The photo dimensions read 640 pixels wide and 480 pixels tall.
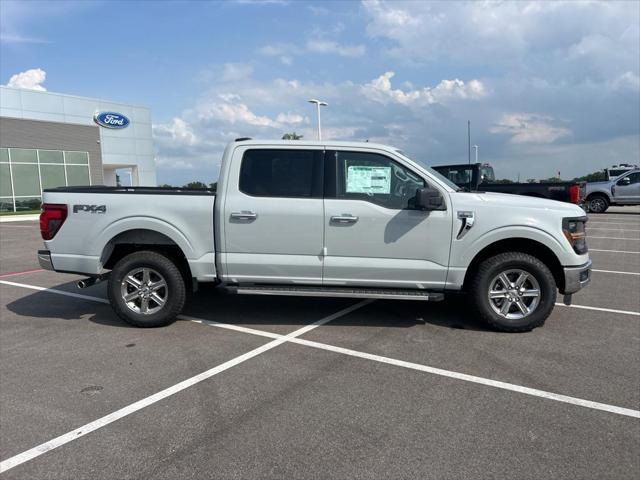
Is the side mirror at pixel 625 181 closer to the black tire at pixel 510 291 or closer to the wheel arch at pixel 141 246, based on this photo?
the black tire at pixel 510 291

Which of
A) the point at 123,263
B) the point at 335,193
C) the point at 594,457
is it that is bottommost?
the point at 594,457

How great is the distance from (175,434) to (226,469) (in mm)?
555

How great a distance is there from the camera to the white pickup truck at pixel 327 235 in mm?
5020

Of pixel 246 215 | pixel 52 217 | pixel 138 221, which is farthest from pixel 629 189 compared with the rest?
pixel 52 217

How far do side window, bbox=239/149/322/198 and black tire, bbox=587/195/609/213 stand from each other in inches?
800

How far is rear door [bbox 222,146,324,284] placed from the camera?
511cm

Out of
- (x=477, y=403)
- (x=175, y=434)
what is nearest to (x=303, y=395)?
(x=175, y=434)

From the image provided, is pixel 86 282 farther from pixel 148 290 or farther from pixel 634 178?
pixel 634 178

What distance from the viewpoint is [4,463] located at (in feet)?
9.16

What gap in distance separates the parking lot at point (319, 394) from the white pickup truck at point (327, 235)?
1.56ft

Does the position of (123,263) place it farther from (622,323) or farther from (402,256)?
(622,323)

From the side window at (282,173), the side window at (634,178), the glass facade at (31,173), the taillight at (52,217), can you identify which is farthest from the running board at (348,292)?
the glass facade at (31,173)

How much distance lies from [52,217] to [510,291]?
16.9 feet

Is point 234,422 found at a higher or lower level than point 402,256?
lower
